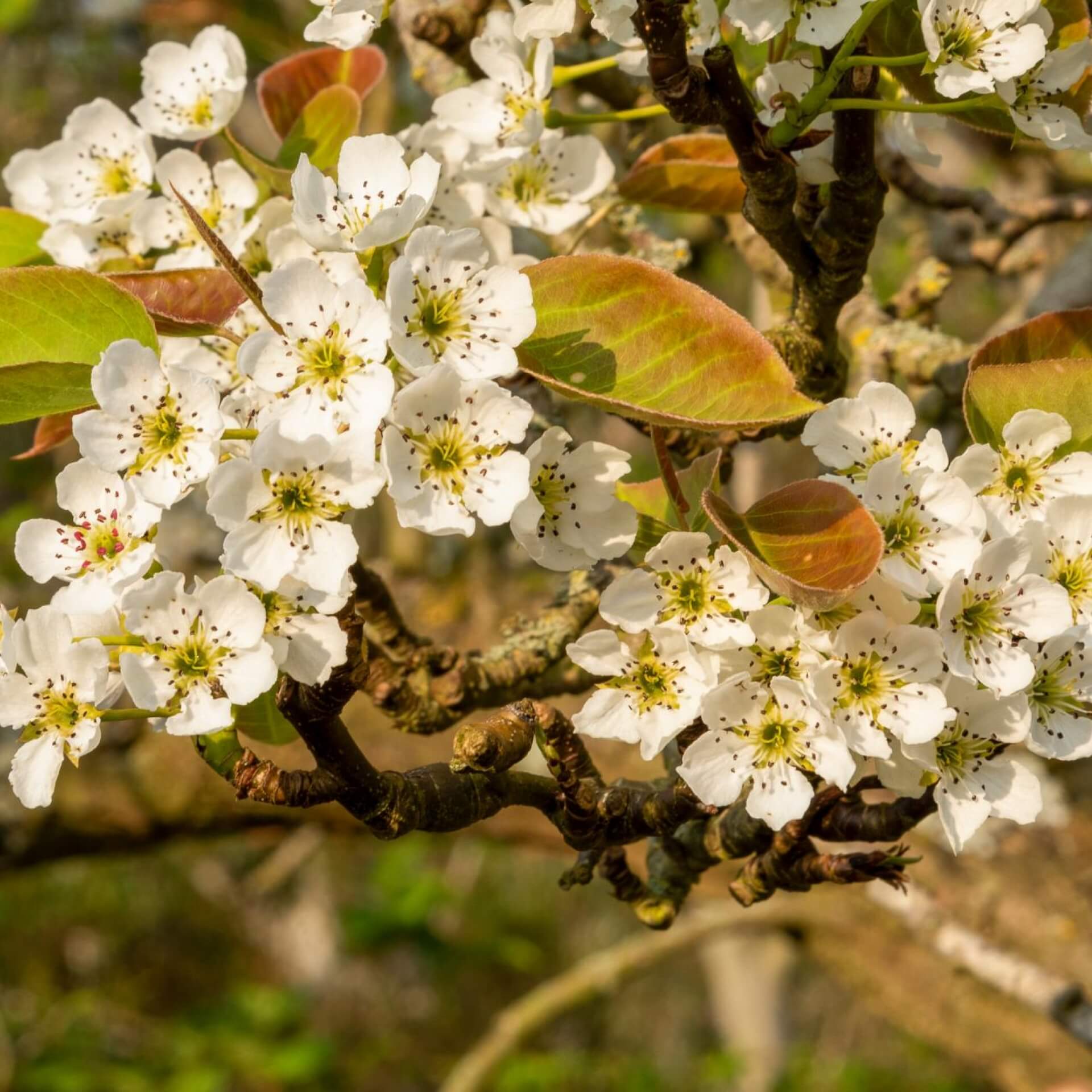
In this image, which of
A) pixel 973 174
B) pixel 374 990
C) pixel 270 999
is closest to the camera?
pixel 973 174

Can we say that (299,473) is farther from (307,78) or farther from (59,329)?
(307,78)

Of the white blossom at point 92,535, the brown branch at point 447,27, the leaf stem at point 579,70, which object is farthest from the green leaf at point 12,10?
the white blossom at point 92,535

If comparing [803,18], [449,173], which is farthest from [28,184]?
[803,18]

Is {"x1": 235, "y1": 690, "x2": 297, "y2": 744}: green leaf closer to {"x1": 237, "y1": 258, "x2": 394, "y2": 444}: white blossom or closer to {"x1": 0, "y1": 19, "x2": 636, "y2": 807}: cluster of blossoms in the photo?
{"x1": 0, "y1": 19, "x2": 636, "y2": 807}: cluster of blossoms

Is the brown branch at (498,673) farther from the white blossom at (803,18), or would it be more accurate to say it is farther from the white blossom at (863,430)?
the white blossom at (803,18)

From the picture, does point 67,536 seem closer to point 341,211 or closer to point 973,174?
point 341,211

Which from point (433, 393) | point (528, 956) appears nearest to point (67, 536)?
point (433, 393)

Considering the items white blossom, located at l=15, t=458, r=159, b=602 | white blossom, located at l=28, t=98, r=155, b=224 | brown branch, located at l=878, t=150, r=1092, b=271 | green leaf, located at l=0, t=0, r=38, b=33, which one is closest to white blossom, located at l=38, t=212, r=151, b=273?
white blossom, located at l=28, t=98, r=155, b=224
